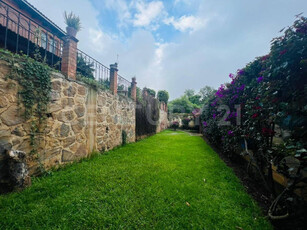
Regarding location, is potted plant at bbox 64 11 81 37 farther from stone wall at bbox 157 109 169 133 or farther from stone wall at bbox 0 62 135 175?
stone wall at bbox 157 109 169 133

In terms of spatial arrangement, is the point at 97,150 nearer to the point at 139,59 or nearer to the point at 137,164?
the point at 137,164

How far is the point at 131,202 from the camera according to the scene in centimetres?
166

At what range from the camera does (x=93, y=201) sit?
5.46 feet

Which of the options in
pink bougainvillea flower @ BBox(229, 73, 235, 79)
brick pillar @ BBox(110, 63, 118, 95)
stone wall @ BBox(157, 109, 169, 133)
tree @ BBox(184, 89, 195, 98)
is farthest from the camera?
tree @ BBox(184, 89, 195, 98)


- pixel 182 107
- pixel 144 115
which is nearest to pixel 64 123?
pixel 144 115

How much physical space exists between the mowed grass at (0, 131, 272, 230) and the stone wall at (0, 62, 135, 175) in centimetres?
47

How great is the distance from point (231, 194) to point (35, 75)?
3930 millimetres

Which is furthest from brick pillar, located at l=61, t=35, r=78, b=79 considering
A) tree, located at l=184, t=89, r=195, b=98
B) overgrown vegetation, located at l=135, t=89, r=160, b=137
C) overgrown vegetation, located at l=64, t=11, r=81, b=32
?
tree, located at l=184, t=89, r=195, b=98

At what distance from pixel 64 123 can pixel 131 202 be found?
7.35 ft

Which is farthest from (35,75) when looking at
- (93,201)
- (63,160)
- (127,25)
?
(127,25)

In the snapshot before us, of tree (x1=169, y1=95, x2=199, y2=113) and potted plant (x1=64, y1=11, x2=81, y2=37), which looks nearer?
potted plant (x1=64, y1=11, x2=81, y2=37)

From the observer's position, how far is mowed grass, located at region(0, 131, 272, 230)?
1.34 meters

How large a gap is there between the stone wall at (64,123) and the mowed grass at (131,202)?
47cm

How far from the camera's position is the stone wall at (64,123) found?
1875 millimetres
